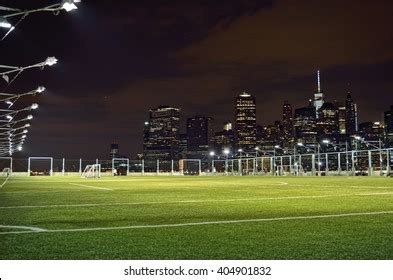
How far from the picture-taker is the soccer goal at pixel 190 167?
251 feet

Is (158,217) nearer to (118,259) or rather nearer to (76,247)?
(76,247)

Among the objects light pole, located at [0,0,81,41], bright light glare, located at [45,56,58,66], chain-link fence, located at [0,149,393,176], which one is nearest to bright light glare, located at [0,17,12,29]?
light pole, located at [0,0,81,41]

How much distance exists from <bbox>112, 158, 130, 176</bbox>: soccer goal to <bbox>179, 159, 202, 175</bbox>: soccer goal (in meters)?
8.92

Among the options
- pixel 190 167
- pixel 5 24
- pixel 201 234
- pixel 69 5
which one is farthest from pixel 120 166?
pixel 201 234

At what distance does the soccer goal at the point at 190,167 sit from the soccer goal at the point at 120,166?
8.92 metres

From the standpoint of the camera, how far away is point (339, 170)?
58.9 m

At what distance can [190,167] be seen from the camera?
78062mm

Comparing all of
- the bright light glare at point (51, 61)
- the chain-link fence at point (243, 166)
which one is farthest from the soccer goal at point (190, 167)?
the bright light glare at point (51, 61)

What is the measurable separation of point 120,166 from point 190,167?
40.5 ft

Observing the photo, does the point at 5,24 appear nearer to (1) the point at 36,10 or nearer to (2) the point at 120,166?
(1) the point at 36,10

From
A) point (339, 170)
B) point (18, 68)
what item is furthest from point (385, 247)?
point (339, 170)

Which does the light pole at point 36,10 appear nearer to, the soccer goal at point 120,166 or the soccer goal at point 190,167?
the soccer goal at point 120,166

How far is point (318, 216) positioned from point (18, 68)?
1012cm

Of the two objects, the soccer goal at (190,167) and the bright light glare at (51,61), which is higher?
the bright light glare at (51,61)
